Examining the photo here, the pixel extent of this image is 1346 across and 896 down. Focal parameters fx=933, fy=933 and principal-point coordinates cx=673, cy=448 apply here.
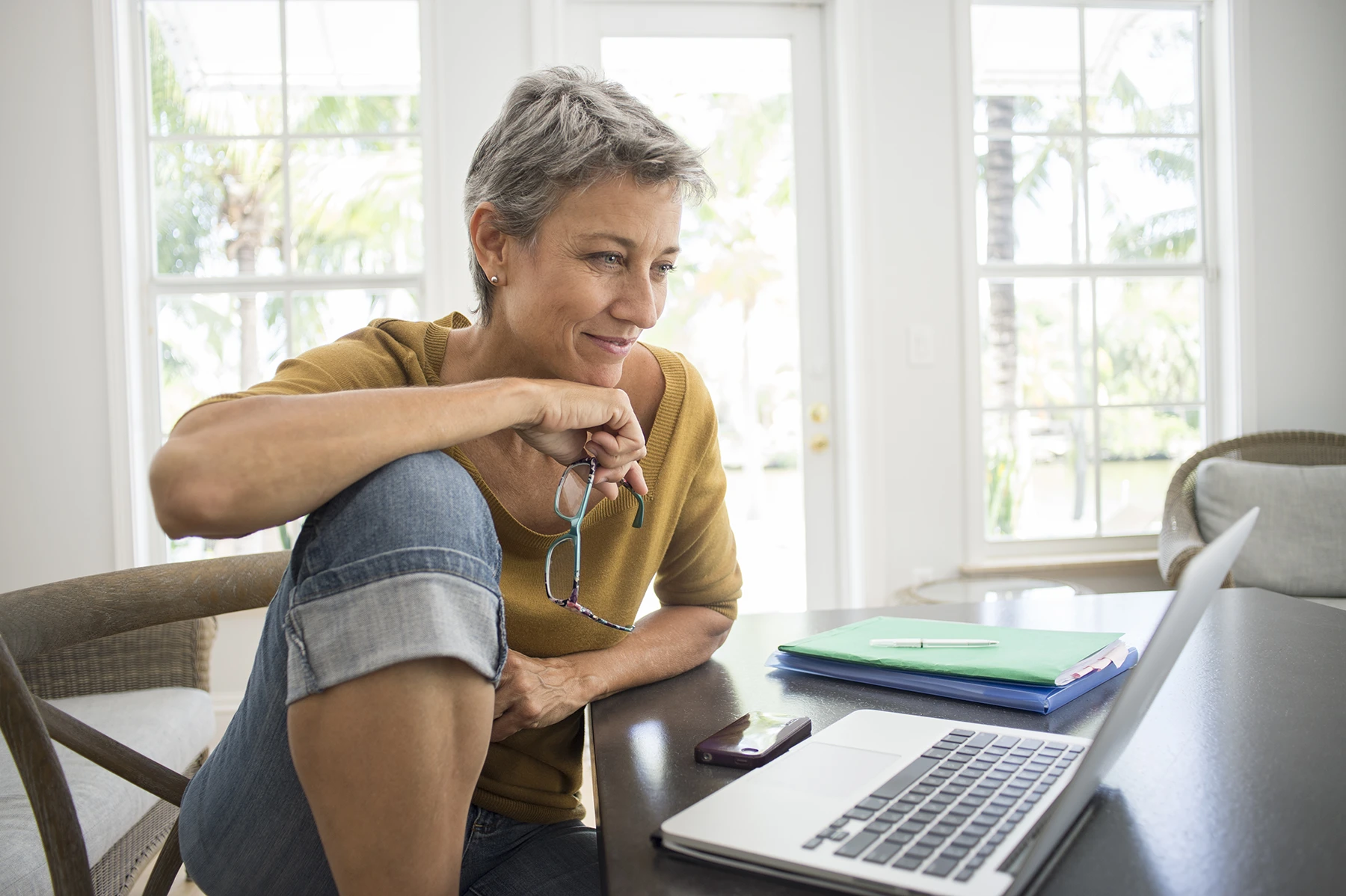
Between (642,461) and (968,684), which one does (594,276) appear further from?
(968,684)

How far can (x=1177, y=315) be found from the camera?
368cm

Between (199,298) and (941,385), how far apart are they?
8.88 feet

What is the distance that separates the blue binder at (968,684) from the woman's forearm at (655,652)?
0.39ft

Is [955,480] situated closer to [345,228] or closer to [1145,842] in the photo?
[345,228]

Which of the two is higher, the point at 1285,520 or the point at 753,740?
the point at 753,740

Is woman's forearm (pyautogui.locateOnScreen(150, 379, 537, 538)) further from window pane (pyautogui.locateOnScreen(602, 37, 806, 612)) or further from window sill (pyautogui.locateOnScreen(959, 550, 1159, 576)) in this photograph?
window sill (pyautogui.locateOnScreen(959, 550, 1159, 576))

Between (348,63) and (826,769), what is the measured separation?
3.34 meters

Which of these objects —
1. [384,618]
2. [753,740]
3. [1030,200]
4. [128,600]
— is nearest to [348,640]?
[384,618]

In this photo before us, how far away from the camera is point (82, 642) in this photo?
121 cm

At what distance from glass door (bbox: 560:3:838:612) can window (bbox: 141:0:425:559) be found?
878 millimetres

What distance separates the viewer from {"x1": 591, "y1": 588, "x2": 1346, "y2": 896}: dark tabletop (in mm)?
533

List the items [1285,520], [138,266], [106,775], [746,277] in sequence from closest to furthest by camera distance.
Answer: [106,775], [1285,520], [138,266], [746,277]

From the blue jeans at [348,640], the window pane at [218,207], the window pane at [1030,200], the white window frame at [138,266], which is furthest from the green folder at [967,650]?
the window pane at [218,207]

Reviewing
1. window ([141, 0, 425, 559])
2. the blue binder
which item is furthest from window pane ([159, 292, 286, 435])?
the blue binder
